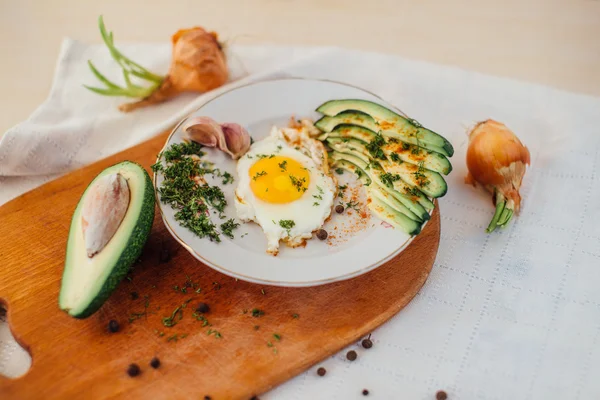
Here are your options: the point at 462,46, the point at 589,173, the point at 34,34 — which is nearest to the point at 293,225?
the point at 589,173

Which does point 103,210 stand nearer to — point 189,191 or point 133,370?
point 189,191

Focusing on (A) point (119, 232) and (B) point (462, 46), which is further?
(B) point (462, 46)

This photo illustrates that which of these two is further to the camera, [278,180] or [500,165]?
[500,165]

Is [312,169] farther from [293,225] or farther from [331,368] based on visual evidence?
[331,368]

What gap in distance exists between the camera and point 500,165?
Answer: 3441 mm

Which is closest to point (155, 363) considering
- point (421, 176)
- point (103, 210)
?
point (103, 210)

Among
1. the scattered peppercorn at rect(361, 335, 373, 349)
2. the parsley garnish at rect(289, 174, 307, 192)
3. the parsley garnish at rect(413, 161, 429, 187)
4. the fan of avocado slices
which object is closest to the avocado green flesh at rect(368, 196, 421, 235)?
the fan of avocado slices

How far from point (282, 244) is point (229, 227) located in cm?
30

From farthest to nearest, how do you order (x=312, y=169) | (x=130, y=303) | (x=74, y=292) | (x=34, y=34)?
1. (x=34, y=34)
2. (x=312, y=169)
3. (x=130, y=303)
4. (x=74, y=292)

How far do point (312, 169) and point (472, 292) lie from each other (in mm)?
1099

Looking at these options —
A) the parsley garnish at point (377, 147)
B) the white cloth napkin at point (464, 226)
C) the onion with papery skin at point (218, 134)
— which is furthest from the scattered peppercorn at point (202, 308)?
the parsley garnish at point (377, 147)

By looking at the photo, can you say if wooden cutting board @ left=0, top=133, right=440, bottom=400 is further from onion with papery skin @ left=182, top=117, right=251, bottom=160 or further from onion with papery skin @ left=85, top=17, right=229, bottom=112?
onion with papery skin @ left=85, top=17, right=229, bottom=112

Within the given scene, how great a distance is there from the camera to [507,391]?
279cm

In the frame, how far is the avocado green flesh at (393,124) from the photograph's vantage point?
10.7 ft
